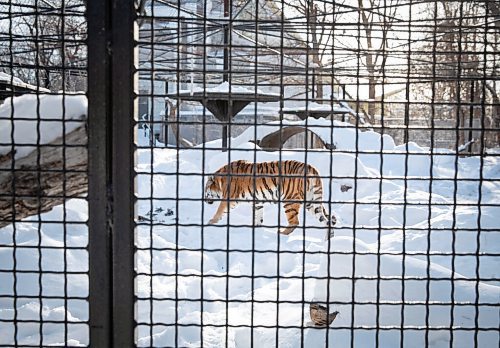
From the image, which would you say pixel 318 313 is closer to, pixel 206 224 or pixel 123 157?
pixel 206 224

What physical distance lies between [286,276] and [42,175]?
0.92m

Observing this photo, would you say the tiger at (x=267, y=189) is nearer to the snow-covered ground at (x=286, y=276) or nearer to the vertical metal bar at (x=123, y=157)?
the snow-covered ground at (x=286, y=276)

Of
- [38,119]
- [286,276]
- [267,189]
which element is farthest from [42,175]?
[267,189]

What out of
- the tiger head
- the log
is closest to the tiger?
the tiger head

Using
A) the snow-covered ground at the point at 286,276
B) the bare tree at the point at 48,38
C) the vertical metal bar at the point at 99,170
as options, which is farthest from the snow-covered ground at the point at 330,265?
the bare tree at the point at 48,38

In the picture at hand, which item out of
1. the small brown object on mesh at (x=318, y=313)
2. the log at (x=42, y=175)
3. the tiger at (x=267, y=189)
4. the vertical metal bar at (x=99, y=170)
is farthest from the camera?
the tiger at (x=267, y=189)

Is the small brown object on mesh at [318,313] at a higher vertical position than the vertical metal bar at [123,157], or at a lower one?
lower

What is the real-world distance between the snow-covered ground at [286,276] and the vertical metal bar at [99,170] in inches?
3.2

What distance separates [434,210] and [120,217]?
601 centimetres

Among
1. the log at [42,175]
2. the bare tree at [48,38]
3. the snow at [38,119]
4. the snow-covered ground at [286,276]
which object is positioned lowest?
the snow-covered ground at [286,276]

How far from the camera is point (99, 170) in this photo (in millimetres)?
1675

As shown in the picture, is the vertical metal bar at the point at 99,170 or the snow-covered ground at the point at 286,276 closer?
the vertical metal bar at the point at 99,170

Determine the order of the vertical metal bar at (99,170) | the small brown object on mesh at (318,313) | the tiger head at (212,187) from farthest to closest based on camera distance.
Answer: the tiger head at (212,187) → the small brown object on mesh at (318,313) → the vertical metal bar at (99,170)

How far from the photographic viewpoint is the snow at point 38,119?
1736 mm
